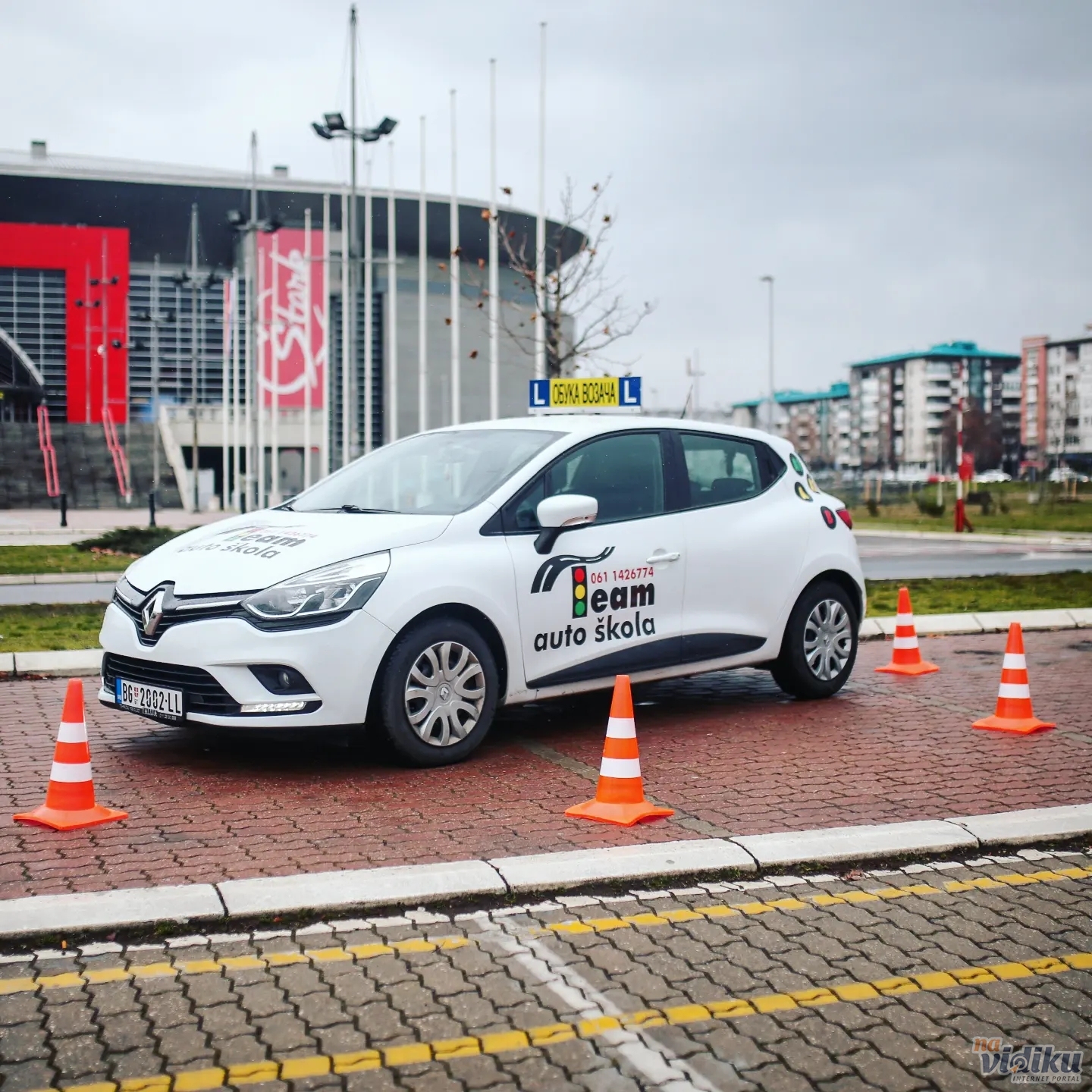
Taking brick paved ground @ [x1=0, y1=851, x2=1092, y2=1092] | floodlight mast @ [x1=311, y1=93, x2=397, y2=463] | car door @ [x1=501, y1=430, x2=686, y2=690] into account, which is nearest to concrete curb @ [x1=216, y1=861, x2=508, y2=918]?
brick paved ground @ [x1=0, y1=851, x2=1092, y2=1092]

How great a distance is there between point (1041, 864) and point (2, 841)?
421cm

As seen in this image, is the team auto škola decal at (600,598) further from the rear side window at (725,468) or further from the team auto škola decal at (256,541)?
the team auto škola decal at (256,541)

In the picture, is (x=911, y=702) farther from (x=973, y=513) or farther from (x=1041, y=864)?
(x=973, y=513)

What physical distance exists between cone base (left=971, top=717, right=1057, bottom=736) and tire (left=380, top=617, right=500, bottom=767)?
10.4 ft

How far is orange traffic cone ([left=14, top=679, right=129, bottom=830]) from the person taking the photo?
19.6 feet

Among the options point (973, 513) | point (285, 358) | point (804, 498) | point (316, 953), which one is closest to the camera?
point (316, 953)

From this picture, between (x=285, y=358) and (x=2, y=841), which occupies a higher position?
(x=285, y=358)

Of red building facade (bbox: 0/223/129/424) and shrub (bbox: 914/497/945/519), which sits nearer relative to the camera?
shrub (bbox: 914/497/945/519)

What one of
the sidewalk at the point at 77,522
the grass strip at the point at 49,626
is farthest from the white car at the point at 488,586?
the sidewalk at the point at 77,522

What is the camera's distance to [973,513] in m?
46.3

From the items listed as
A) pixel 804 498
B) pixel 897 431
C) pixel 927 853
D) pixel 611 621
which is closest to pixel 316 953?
pixel 927 853

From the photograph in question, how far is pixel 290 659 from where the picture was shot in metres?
6.55

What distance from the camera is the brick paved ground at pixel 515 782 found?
18.4ft

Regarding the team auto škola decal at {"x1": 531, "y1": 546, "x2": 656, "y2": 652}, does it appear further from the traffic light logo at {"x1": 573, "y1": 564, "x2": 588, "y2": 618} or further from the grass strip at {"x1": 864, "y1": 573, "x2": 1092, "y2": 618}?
the grass strip at {"x1": 864, "y1": 573, "x2": 1092, "y2": 618}
